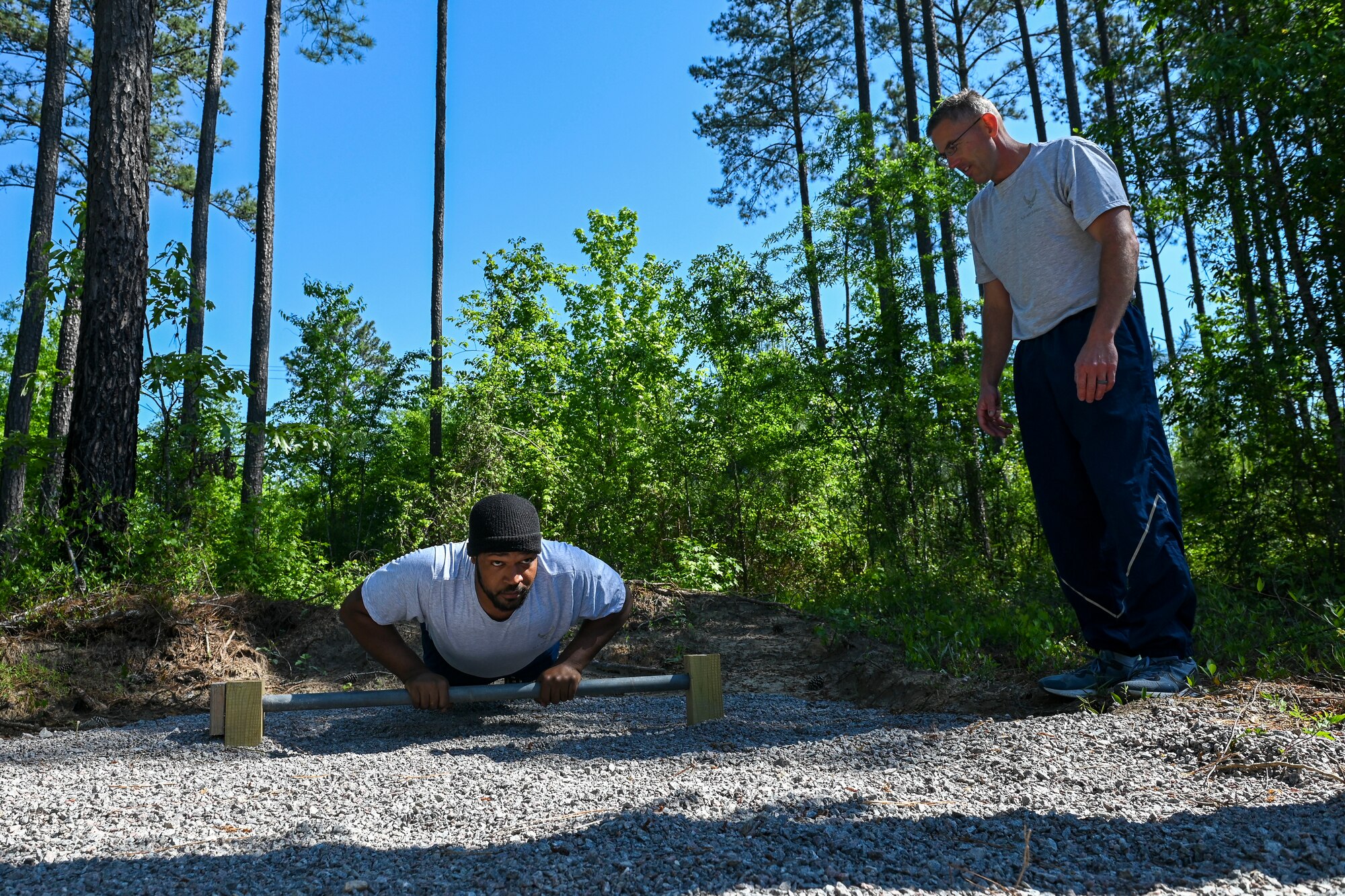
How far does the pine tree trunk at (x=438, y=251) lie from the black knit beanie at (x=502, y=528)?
1098 cm

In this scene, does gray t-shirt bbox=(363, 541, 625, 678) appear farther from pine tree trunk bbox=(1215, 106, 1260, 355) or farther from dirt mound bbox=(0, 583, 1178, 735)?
pine tree trunk bbox=(1215, 106, 1260, 355)

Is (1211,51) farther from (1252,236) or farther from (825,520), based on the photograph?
(825,520)

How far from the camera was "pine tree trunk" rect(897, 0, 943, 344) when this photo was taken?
888 cm

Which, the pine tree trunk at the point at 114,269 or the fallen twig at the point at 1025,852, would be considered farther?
the pine tree trunk at the point at 114,269

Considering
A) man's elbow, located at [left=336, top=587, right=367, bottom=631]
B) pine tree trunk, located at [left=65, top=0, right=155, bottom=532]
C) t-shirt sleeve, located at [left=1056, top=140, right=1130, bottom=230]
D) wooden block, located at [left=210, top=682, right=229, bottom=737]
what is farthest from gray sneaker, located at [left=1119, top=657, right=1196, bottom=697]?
pine tree trunk, located at [left=65, top=0, right=155, bottom=532]

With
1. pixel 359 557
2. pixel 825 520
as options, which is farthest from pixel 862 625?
pixel 359 557

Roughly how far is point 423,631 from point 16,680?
2.49 m

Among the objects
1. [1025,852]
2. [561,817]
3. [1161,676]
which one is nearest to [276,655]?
[561,817]

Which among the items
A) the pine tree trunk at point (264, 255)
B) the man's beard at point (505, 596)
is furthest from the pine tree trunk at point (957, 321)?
the pine tree trunk at point (264, 255)

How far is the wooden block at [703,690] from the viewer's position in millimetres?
3609

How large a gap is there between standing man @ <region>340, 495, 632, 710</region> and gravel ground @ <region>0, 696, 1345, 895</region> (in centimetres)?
36

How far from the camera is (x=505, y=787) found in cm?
252

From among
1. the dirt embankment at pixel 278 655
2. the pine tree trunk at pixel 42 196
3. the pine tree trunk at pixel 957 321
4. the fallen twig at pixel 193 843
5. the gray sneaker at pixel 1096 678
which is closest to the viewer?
the fallen twig at pixel 193 843

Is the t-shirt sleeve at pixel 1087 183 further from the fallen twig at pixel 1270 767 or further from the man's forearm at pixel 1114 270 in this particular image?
the fallen twig at pixel 1270 767
